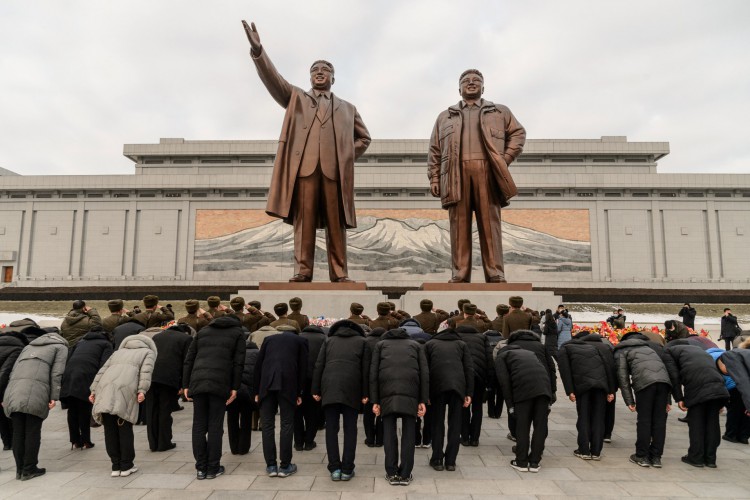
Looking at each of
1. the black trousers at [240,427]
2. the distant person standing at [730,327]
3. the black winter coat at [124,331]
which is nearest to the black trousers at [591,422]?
the black trousers at [240,427]

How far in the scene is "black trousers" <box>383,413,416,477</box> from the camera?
4.09 m

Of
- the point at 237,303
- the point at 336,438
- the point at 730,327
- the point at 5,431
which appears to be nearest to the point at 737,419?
the point at 336,438

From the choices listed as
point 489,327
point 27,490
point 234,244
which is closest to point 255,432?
point 27,490

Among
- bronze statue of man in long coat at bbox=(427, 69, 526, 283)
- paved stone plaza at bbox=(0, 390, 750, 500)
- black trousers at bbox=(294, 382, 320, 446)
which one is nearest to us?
paved stone plaza at bbox=(0, 390, 750, 500)

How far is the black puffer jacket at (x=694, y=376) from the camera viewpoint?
4.64 meters

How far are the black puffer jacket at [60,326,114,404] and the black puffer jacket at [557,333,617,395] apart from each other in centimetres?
522

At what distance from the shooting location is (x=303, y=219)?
926 centimetres

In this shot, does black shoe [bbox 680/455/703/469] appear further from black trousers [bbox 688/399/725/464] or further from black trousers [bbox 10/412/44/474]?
black trousers [bbox 10/412/44/474]

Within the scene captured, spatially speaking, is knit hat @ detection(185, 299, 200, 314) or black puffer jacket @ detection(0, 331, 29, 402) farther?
knit hat @ detection(185, 299, 200, 314)

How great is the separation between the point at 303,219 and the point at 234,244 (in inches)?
963

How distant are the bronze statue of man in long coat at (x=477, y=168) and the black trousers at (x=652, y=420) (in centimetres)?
495

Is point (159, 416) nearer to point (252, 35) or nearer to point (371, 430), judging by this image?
point (371, 430)

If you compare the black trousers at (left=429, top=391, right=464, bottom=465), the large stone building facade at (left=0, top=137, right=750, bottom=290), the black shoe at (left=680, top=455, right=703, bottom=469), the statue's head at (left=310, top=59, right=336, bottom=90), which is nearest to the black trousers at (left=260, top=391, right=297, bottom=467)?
the black trousers at (left=429, top=391, right=464, bottom=465)

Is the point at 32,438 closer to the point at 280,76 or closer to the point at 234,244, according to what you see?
the point at 280,76
